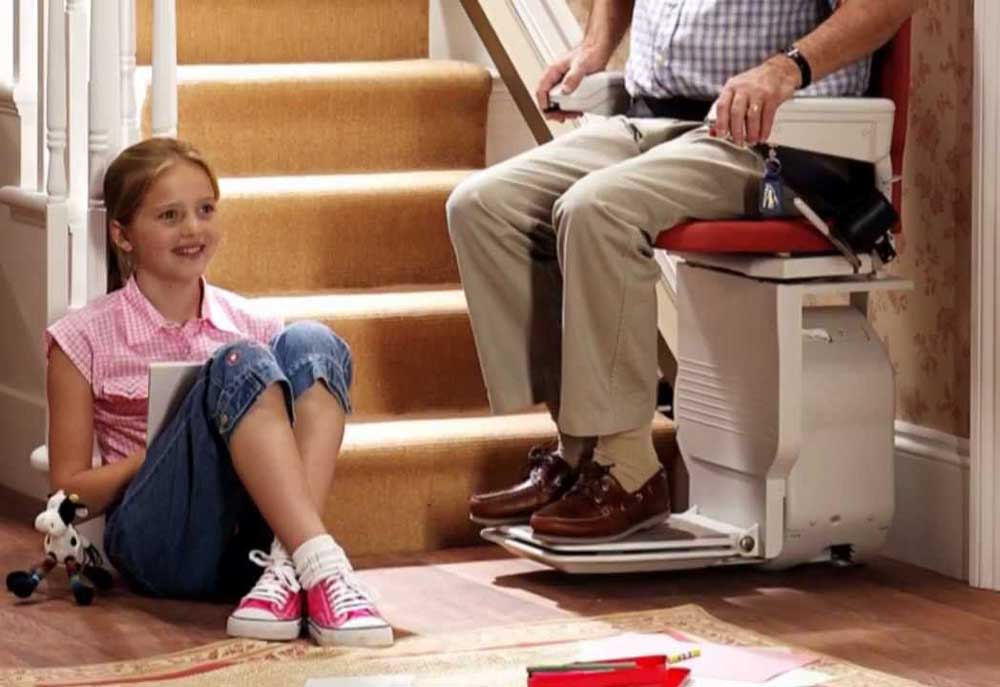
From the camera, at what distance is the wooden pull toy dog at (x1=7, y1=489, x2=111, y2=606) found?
3.04 metres

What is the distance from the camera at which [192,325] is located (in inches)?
124

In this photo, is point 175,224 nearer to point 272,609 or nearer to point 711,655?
point 272,609

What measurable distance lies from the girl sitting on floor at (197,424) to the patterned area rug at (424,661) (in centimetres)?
7

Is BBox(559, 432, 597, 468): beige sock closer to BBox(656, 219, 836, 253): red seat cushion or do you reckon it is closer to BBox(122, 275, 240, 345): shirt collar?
BBox(656, 219, 836, 253): red seat cushion

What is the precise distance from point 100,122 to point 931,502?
1425 mm

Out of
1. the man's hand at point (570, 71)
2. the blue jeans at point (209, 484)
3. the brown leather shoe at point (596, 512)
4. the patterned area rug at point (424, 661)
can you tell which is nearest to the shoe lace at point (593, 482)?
the brown leather shoe at point (596, 512)

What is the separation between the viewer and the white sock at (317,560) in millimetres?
2871

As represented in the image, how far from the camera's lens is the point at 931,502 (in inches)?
133

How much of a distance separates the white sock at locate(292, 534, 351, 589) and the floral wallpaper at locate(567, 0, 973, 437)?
3.44 feet

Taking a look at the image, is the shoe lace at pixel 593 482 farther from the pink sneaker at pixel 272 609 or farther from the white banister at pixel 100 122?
the white banister at pixel 100 122

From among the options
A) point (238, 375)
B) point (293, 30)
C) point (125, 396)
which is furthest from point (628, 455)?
point (293, 30)

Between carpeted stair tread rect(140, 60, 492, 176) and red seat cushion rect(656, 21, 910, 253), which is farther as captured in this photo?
carpeted stair tread rect(140, 60, 492, 176)

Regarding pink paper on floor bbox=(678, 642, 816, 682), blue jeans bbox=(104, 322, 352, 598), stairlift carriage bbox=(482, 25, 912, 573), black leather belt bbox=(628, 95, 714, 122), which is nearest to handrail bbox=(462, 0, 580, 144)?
black leather belt bbox=(628, 95, 714, 122)

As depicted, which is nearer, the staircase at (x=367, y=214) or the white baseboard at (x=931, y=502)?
the white baseboard at (x=931, y=502)
